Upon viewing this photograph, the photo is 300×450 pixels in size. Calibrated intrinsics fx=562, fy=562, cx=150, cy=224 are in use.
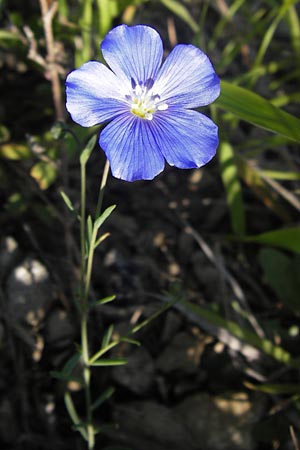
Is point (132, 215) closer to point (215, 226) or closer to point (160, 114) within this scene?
point (215, 226)

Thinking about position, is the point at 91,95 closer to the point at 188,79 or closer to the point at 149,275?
the point at 188,79

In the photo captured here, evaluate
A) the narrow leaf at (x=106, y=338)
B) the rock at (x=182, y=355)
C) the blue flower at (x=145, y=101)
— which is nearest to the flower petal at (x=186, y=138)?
the blue flower at (x=145, y=101)

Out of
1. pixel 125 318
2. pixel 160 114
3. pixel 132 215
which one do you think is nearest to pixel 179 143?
pixel 160 114

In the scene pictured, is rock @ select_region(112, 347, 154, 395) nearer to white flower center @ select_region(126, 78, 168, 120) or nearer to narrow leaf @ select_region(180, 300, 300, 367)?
narrow leaf @ select_region(180, 300, 300, 367)

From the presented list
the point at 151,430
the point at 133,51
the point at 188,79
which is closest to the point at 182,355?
the point at 151,430

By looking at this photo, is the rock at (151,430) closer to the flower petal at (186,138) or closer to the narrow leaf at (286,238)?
the narrow leaf at (286,238)

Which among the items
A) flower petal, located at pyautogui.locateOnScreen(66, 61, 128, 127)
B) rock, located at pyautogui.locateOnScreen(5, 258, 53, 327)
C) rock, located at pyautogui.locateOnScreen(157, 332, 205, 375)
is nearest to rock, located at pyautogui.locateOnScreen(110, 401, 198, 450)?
rock, located at pyautogui.locateOnScreen(157, 332, 205, 375)
